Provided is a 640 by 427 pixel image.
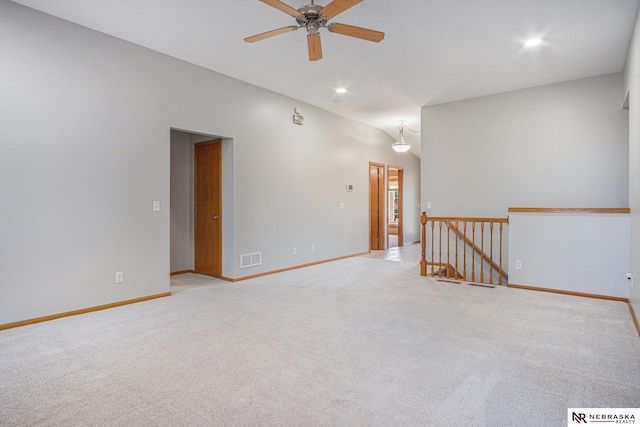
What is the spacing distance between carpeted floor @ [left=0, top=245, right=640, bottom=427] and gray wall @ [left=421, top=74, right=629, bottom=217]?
1.83m

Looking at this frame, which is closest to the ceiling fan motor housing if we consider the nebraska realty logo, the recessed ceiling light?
the recessed ceiling light

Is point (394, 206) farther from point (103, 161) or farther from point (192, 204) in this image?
point (103, 161)

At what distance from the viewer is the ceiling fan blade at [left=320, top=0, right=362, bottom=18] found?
251 cm

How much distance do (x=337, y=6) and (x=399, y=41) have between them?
1493mm

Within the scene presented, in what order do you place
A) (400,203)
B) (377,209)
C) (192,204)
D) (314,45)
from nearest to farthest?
(314,45), (192,204), (377,209), (400,203)

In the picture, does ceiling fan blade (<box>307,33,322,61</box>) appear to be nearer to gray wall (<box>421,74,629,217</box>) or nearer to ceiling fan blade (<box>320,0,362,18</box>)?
ceiling fan blade (<box>320,0,362,18</box>)

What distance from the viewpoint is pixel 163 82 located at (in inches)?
169

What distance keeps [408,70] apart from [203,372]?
428cm

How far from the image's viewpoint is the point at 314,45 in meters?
3.13

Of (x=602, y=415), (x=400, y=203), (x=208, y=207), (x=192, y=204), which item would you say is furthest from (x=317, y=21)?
(x=400, y=203)

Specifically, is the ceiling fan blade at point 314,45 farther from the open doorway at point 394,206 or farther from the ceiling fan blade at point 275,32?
the open doorway at point 394,206

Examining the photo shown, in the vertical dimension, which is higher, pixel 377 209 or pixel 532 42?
pixel 532 42

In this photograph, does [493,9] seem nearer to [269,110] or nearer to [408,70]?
[408,70]

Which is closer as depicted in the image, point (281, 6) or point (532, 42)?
point (281, 6)
